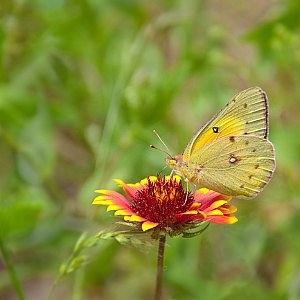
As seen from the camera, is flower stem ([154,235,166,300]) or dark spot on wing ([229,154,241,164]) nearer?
flower stem ([154,235,166,300])

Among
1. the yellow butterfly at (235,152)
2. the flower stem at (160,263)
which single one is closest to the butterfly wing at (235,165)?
the yellow butterfly at (235,152)

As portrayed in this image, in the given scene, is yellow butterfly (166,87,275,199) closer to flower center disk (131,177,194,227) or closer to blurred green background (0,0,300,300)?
flower center disk (131,177,194,227)

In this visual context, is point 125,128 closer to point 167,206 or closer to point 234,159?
point 234,159

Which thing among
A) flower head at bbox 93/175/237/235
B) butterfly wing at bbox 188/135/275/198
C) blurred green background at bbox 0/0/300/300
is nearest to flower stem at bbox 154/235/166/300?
flower head at bbox 93/175/237/235

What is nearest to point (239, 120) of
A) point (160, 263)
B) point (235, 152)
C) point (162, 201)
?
point (235, 152)

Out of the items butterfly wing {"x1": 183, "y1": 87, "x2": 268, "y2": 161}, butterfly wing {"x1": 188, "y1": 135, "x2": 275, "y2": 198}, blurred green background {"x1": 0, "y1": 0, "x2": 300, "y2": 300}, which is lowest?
butterfly wing {"x1": 188, "y1": 135, "x2": 275, "y2": 198}

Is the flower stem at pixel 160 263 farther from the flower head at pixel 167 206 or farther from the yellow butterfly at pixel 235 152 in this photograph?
the yellow butterfly at pixel 235 152
